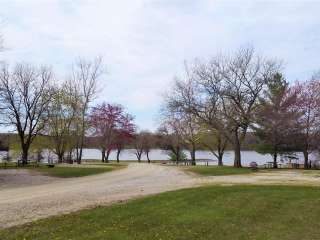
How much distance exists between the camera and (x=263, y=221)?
46.2 feet

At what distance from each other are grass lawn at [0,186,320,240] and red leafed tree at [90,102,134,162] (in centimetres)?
5090

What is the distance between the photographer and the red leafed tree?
68.9 metres

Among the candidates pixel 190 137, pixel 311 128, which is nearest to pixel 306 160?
pixel 311 128

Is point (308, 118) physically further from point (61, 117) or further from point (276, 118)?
point (61, 117)

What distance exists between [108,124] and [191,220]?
56415 mm

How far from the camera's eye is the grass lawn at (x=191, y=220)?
1178 centimetres

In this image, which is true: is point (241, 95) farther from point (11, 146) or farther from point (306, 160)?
point (11, 146)

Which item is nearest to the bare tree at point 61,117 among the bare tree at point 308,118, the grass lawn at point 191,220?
the bare tree at point 308,118

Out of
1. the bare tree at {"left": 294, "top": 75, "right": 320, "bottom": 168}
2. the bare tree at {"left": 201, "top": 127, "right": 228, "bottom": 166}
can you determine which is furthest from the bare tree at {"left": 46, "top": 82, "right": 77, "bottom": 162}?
the bare tree at {"left": 294, "top": 75, "right": 320, "bottom": 168}

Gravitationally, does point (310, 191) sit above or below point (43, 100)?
below

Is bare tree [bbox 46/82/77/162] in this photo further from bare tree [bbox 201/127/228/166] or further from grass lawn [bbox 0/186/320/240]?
grass lawn [bbox 0/186/320/240]

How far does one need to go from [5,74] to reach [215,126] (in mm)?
23171

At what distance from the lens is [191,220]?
1352 centimetres

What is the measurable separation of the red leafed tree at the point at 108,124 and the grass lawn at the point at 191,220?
50897mm
